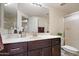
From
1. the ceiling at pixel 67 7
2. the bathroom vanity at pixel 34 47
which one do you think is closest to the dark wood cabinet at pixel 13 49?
the bathroom vanity at pixel 34 47

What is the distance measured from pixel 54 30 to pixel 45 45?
0.25 meters

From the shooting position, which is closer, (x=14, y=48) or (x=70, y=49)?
(x=14, y=48)

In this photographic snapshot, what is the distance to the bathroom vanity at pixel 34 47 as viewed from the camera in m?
1.42

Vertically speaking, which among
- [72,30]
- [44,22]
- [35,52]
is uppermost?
[44,22]

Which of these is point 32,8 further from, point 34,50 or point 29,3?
point 34,50

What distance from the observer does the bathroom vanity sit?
1.42 metres

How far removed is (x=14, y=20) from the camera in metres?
1.61

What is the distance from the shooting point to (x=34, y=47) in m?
1.58

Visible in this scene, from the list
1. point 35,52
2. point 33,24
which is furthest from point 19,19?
point 35,52

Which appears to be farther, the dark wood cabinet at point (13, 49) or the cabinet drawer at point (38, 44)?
the cabinet drawer at point (38, 44)

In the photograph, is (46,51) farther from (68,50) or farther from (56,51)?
(68,50)

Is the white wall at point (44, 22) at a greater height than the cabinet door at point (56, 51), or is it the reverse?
the white wall at point (44, 22)

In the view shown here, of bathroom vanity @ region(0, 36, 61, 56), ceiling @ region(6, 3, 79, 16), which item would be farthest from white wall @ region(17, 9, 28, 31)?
bathroom vanity @ region(0, 36, 61, 56)

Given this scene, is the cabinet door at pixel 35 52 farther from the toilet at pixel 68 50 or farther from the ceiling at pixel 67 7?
the ceiling at pixel 67 7
